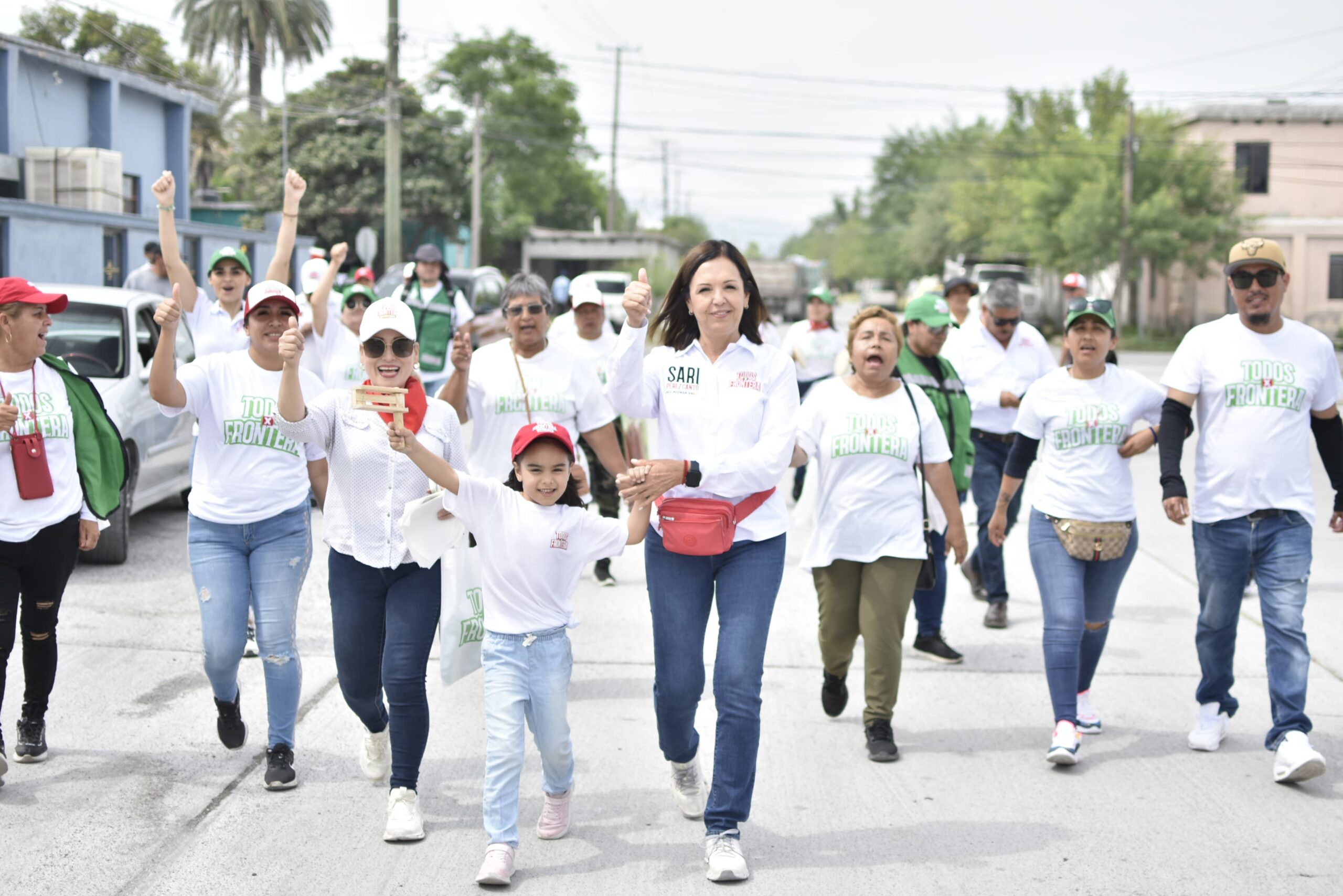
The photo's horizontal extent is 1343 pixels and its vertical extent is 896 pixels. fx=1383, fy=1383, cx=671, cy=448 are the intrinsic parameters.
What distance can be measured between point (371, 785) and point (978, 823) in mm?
2290

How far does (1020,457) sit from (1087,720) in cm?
121

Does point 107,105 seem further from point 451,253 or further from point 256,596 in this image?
point 451,253

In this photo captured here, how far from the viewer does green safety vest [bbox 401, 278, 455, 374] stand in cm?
1071

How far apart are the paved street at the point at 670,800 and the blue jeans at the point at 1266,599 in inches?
12.4

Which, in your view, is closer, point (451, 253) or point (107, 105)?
point (107, 105)

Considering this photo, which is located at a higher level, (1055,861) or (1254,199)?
(1254,199)

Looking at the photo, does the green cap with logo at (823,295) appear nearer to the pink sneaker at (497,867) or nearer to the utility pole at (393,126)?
the pink sneaker at (497,867)

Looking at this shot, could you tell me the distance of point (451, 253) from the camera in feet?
199

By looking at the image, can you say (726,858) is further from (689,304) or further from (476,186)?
(476,186)

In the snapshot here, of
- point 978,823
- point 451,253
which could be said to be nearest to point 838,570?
point 978,823

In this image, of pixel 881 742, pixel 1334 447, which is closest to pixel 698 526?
pixel 881 742

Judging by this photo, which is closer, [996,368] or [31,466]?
[31,466]

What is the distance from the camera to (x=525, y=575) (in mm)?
4508

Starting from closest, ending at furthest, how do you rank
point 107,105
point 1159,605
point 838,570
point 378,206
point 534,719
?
point 534,719 < point 838,570 < point 1159,605 < point 107,105 < point 378,206
